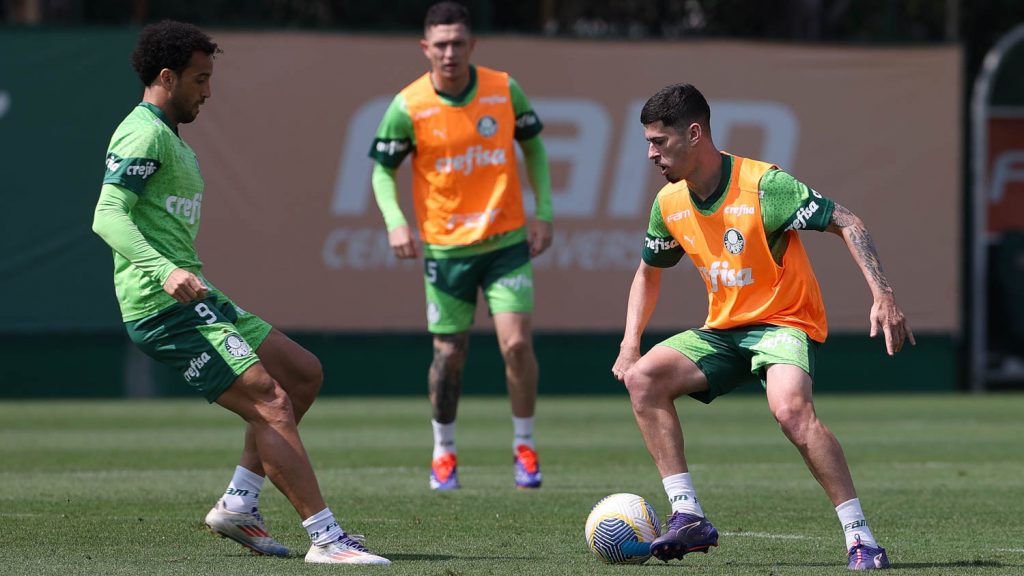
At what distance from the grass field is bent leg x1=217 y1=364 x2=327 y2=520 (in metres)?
0.29

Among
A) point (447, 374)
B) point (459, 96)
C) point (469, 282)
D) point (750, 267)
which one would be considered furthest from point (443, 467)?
point (750, 267)

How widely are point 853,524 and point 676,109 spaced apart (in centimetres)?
176

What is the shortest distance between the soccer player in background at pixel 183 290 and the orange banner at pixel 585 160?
11.7m

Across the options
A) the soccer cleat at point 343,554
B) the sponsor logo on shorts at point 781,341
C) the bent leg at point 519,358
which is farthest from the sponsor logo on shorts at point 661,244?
the bent leg at point 519,358

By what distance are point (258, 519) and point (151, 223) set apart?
130 centimetres

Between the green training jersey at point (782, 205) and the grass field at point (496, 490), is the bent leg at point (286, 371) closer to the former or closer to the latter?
the grass field at point (496, 490)

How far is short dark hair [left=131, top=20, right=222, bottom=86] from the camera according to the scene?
6805 millimetres

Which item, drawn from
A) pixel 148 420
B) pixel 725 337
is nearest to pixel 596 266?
pixel 148 420

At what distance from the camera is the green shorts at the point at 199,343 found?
21.9 feet

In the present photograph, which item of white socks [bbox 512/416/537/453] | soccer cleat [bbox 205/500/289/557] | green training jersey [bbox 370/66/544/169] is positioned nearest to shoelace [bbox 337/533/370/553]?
soccer cleat [bbox 205/500/289/557]

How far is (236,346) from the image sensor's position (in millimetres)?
6711

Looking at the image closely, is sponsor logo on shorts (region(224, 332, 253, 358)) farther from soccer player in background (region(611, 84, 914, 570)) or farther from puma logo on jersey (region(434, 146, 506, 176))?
puma logo on jersey (region(434, 146, 506, 176))

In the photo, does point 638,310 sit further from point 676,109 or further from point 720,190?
point 676,109

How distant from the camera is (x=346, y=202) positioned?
19016 mm
